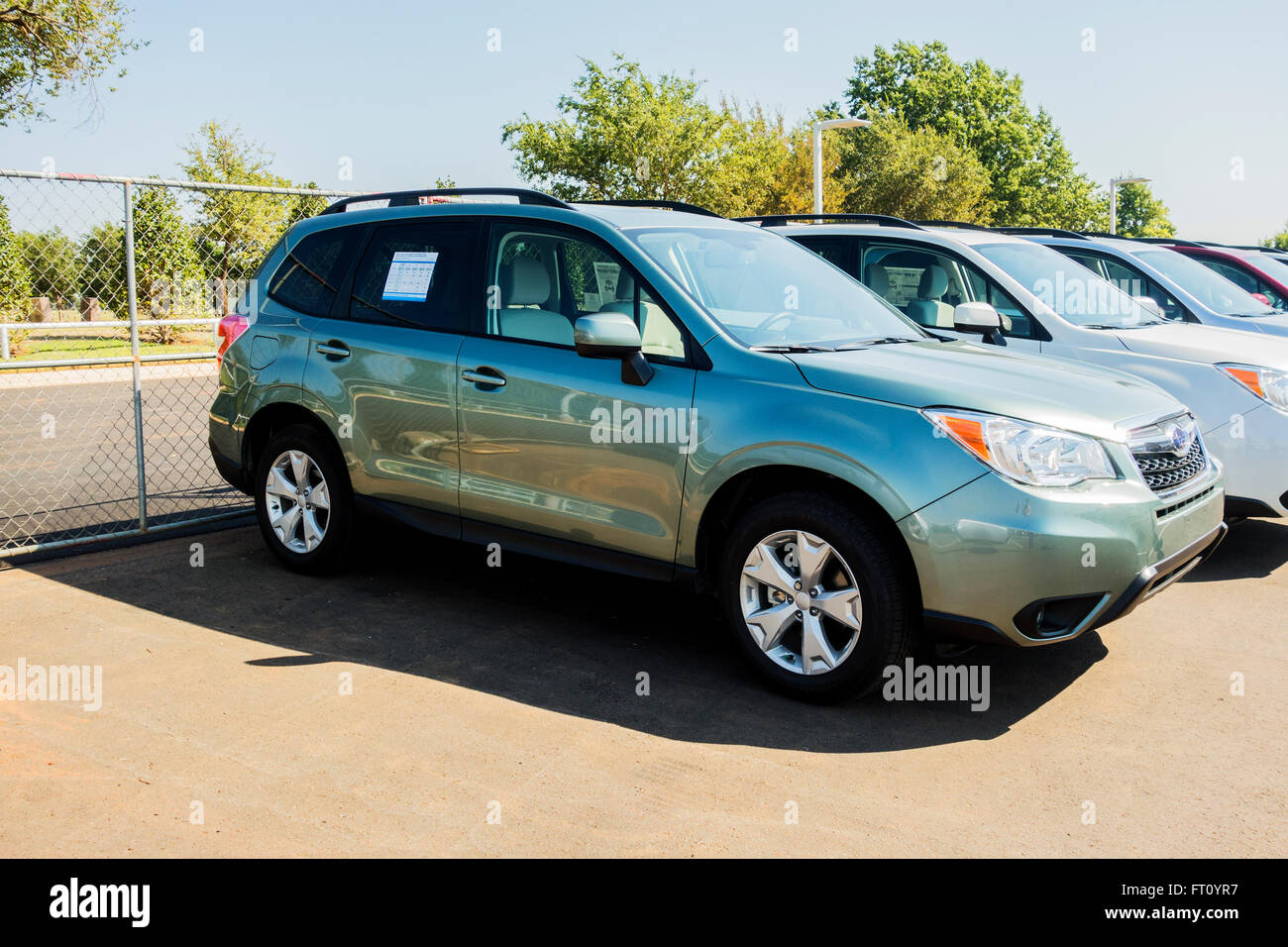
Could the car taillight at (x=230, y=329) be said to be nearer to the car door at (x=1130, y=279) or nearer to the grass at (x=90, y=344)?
the grass at (x=90, y=344)

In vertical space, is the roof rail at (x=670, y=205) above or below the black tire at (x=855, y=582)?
above

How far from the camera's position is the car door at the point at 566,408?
477 cm

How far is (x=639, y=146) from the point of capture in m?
29.3

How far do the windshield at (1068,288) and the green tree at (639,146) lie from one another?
71.3 ft

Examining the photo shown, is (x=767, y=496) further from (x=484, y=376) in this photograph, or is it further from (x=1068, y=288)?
(x=1068, y=288)

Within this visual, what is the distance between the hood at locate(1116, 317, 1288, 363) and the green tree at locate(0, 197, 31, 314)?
884 cm

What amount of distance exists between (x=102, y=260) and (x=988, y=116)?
6724 cm

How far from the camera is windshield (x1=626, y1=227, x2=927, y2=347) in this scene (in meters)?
5.00

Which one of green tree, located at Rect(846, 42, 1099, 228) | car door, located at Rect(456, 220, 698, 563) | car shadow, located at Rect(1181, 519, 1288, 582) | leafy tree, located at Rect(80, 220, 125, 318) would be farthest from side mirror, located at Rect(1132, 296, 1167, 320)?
green tree, located at Rect(846, 42, 1099, 228)

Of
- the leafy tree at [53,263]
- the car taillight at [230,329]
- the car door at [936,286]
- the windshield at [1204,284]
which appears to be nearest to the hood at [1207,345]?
the car door at [936,286]

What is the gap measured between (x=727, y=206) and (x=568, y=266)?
25680mm

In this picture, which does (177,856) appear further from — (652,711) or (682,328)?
(682,328)

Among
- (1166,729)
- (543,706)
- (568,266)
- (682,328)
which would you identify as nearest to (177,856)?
(543,706)

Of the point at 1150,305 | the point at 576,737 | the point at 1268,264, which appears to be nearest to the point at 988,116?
the point at 1268,264
